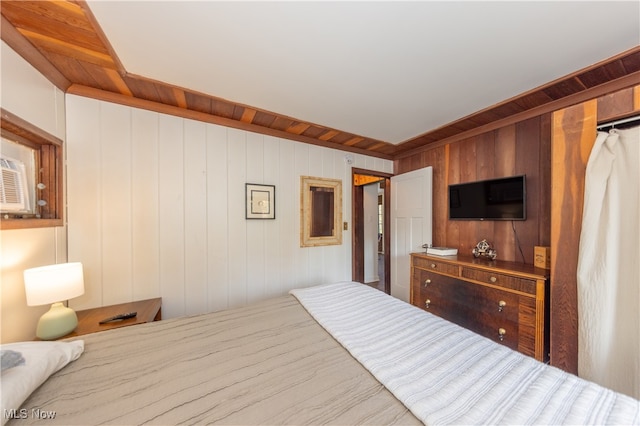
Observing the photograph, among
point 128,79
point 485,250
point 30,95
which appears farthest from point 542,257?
point 30,95

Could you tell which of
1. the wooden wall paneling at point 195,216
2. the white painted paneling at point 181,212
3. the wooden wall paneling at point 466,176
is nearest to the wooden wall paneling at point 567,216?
the wooden wall paneling at point 466,176

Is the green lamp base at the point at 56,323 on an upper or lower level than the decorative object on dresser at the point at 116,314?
upper

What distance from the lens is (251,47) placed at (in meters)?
1.34

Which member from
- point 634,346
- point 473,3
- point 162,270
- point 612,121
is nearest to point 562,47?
point 612,121

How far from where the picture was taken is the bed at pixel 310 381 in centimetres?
73

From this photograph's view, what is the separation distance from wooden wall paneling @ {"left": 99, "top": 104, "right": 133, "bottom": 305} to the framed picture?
3.30 ft

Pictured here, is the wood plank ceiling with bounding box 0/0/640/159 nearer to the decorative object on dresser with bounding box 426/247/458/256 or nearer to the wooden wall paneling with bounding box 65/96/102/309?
the wooden wall paneling with bounding box 65/96/102/309

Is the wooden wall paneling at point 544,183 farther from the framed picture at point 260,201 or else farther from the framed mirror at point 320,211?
the framed picture at point 260,201

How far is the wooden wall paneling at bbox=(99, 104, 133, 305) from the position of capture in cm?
180

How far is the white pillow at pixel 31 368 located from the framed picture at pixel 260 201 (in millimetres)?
1578

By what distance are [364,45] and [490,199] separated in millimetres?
2124

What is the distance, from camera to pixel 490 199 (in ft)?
8.00

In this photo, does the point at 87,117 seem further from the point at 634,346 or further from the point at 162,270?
the point at 634,346

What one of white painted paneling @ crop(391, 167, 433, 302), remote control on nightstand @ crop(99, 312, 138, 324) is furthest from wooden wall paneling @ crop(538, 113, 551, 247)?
remote control on nightstand @ crop(99, 312, 138, 324)
